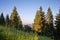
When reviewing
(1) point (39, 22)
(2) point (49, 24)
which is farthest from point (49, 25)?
(1) point (39, 22)

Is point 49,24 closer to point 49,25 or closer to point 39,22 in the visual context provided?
point 49,25

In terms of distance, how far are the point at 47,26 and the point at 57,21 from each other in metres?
8.08

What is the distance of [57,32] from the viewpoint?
1378 inches

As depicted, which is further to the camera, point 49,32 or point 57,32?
point 49,32

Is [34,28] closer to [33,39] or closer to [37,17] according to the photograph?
[37,17]

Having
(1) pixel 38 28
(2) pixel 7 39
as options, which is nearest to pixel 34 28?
(1) pixel 38 28

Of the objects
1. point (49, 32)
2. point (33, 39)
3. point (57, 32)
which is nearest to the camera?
point (33, 39)

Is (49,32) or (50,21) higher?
(50,21)

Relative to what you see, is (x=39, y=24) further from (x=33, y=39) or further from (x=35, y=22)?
(x=33, y=39)

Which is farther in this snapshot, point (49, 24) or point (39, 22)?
point (49, 24)

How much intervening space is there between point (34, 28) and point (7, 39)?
124 feet

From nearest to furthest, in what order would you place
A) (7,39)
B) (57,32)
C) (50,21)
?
(7,39), (57,32), (50,21)

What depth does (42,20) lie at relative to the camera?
44.2m

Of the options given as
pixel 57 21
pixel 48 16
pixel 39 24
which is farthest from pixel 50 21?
pixel 57 21
